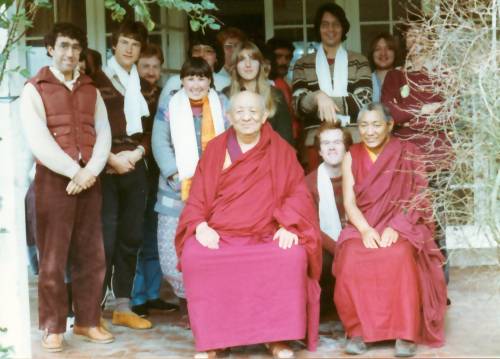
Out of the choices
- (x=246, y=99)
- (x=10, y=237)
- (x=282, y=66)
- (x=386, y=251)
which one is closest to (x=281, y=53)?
(x=282, y=66)

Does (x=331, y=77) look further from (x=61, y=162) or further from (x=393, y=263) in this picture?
(x=61, y=162)

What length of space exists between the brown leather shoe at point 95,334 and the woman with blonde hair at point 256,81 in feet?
5.41

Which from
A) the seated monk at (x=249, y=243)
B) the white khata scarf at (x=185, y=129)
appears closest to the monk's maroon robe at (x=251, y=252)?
the seated monk at (x=249, y=243)

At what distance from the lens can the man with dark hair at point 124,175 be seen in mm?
5434

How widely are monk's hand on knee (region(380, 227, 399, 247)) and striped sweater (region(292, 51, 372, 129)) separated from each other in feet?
3.95

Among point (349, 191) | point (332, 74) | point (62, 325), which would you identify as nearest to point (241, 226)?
point (349, 191)

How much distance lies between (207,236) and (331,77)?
69.3 inches

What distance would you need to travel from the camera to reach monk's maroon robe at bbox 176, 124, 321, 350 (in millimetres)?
4848

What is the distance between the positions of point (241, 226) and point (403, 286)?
0.96 metres

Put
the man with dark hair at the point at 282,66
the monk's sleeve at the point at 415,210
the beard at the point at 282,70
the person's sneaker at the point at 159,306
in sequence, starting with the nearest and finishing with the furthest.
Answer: the monk's sleeve at the point at 415,210
the person's sneaker at the point at 159,306
the man with dark hair at the point at 282,66
the beard at the point at 282,70

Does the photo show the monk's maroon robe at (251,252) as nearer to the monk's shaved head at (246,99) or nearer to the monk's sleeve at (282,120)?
the monk's shaved head at (246,99)

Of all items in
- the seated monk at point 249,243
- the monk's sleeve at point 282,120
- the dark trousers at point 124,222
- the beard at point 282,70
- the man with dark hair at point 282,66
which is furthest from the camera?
the beard at point 282,70

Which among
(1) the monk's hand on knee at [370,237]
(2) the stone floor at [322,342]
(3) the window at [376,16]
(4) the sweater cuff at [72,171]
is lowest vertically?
(2) the stone floor at [322,342]

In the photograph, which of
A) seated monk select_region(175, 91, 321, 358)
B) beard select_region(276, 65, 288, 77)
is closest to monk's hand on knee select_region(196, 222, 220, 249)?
seated monk select_region(175, 91, 321, 358)
